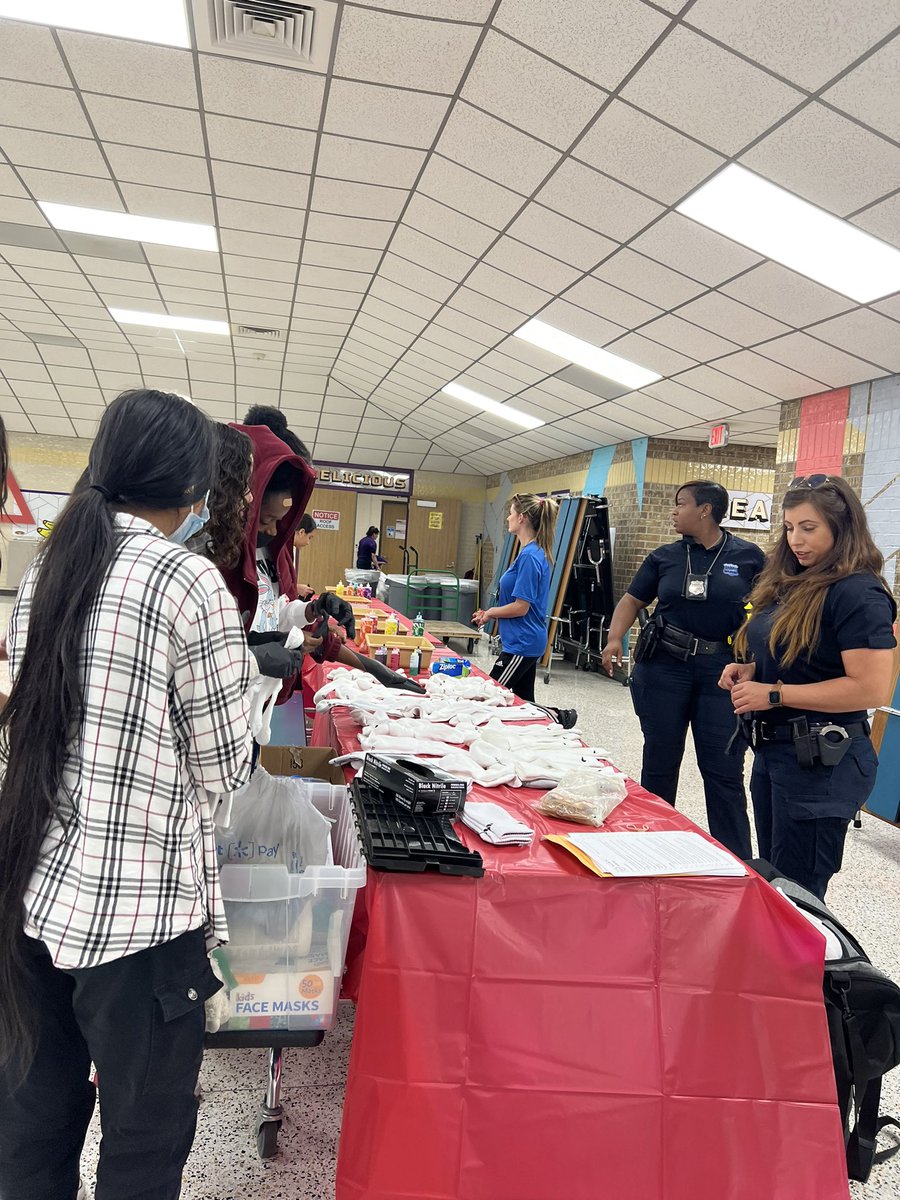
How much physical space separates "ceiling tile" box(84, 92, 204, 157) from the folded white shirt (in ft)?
13.8

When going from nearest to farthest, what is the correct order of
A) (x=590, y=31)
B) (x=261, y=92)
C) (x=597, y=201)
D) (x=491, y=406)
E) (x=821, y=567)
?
(x=821, y=567) → (x=590, y=31) → (x=261, y=92) → (x=597, y=201) → (x=491, y=406)

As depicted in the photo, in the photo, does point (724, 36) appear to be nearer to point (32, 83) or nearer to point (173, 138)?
point (173, 138)

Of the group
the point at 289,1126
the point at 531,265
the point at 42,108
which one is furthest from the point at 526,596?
the point at 42,108

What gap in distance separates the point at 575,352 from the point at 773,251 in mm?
2597

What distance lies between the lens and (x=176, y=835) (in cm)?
100

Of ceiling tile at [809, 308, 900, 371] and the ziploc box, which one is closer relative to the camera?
the ziploc box

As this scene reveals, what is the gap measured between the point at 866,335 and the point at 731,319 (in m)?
0.78

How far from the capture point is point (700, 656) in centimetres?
297

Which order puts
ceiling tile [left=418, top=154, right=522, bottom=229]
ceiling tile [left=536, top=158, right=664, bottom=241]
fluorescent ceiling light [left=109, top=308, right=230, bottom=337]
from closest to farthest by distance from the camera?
ceiling tile [left=536, top=158, right=664, bottom=241] < ceiling tile [left=418, top=154, right=522, bottom=229] < fluorescent ceiling light [left=109, top=308, right=230, bottom=337]

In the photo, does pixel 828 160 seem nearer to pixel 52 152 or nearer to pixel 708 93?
pixel 708 93

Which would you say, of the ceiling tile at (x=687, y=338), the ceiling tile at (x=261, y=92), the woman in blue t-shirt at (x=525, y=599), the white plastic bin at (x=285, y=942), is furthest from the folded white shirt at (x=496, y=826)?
the ceiling tile at (x=687, y=338)

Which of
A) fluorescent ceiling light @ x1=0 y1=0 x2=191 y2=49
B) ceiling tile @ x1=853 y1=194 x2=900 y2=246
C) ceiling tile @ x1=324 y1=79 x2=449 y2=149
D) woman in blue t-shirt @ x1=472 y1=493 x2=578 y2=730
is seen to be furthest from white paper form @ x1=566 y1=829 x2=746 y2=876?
fluorescent ceiling light @ x1=0 y1=0 x2=191 y2=49

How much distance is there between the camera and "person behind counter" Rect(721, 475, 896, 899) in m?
1.95

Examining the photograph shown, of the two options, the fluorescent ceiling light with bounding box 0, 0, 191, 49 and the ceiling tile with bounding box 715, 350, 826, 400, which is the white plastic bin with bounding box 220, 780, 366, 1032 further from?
the ceiling tile with bounding box 715, 350, 826, 400
